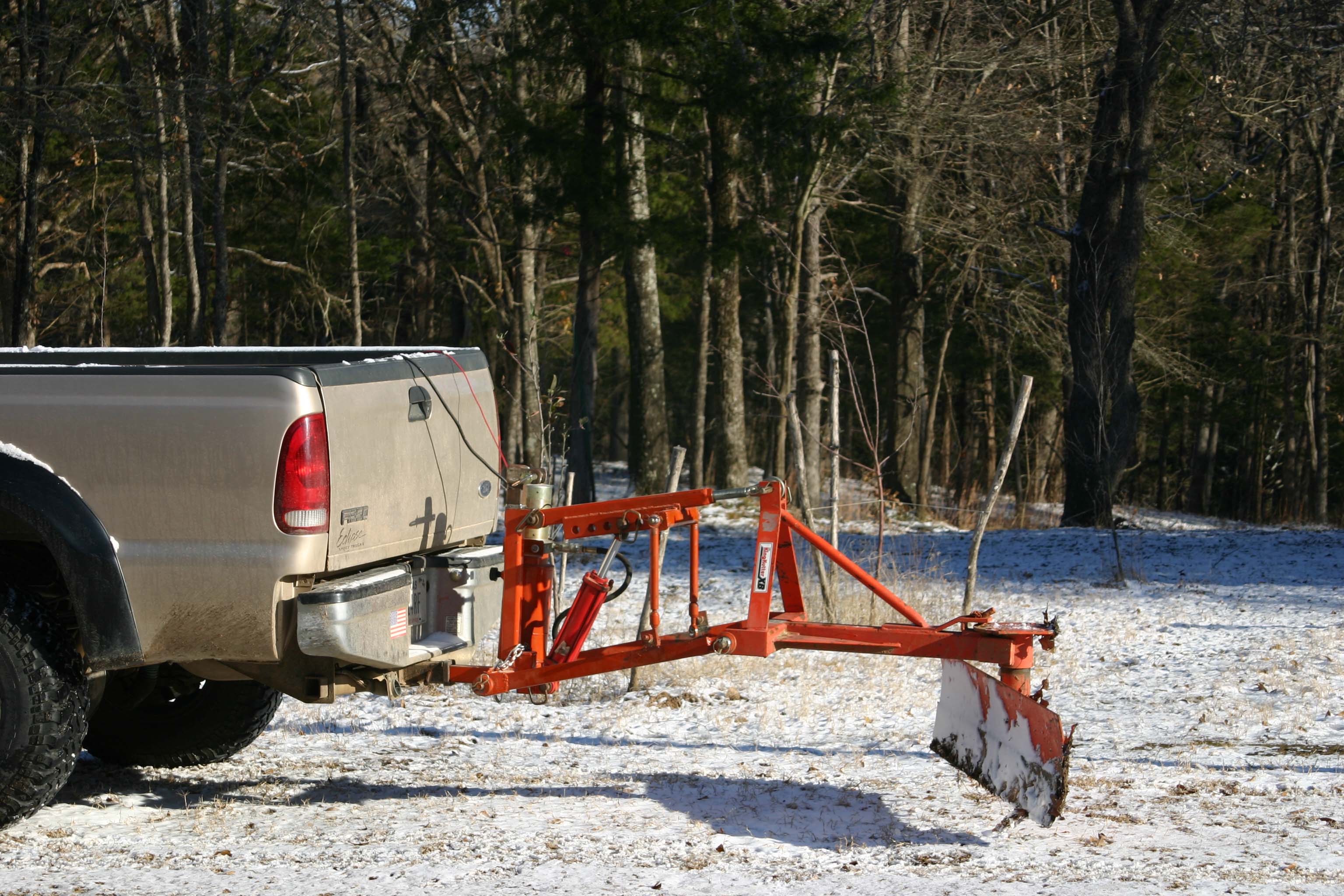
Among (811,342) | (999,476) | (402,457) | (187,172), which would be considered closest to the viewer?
(402,457)

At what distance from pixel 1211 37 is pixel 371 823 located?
14628 millimetres

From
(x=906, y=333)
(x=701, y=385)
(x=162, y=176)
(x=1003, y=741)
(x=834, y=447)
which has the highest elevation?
(x=162, y=176)

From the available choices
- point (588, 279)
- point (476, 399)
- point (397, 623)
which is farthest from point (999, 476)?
point (588, 279)

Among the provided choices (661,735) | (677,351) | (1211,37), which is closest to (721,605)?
(661,735)

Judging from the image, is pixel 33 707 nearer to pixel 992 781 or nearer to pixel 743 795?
pixel 743 795

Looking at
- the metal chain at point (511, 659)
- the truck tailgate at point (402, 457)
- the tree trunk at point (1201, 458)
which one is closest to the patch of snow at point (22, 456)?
the truck tailgate at point (402, 457)

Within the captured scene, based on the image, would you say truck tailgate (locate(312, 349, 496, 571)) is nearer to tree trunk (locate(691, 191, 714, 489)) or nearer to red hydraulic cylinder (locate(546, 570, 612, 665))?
red hydraulic cylinder (locate(546, 570, 612, 665))

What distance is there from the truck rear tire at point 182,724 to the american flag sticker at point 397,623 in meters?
1.31

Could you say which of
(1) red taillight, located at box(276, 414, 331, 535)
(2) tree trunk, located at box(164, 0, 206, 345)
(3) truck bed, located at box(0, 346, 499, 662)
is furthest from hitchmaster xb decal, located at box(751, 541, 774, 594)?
(2) tree trunk, located at box(164, 0, 206, 345)

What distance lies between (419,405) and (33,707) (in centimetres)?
175

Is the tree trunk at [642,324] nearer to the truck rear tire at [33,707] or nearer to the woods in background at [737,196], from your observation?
the woods in background at [737,196]

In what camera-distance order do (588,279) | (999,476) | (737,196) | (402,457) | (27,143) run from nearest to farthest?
1. (402,457)
2. (999,476)
3. (27,143)
4. (588,279)
5. (737,196)

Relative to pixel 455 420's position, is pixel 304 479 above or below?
below

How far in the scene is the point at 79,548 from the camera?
4.60 meters
